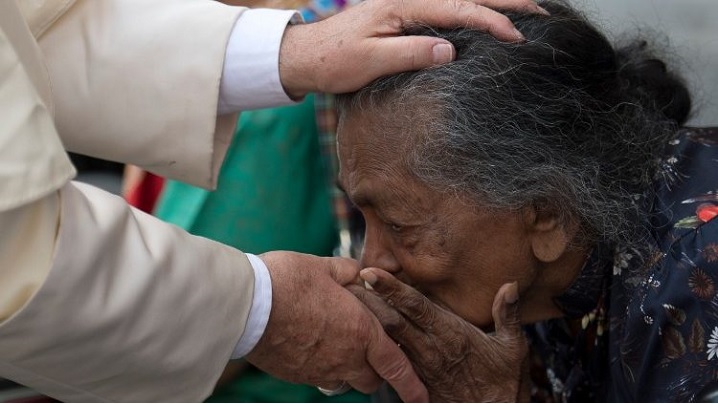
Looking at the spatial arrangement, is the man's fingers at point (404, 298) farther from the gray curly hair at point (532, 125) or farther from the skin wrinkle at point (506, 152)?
the gray curly hair at point (532, 125)

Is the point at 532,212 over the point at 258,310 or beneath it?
over

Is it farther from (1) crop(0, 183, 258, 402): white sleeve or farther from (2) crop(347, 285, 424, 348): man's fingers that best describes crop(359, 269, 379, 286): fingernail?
(1) crop(0, 183, 258, 402): white sleeve

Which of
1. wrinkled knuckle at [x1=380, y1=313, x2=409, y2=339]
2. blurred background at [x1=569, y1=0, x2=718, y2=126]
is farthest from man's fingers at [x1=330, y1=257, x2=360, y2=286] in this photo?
blurred background at [x1=569, y1=0, x2=718, y2=126]

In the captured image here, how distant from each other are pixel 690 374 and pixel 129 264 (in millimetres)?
1197

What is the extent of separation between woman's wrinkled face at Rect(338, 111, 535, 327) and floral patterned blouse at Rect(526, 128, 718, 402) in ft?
0.67

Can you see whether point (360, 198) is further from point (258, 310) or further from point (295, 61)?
point (258, 310)

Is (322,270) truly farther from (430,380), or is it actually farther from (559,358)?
(559,358)

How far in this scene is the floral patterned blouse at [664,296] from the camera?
2150 mm

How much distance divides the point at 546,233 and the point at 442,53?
485 millimetres

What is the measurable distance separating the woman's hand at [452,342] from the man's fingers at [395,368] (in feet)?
0.13

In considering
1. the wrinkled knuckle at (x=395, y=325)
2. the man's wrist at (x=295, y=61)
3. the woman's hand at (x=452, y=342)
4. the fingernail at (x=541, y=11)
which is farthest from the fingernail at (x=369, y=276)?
the fingernail at (x=541, y=11)

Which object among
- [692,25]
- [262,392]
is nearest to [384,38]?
[262,392]

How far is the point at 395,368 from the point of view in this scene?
2361 millimetres

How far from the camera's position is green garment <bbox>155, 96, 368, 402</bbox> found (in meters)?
2.96
